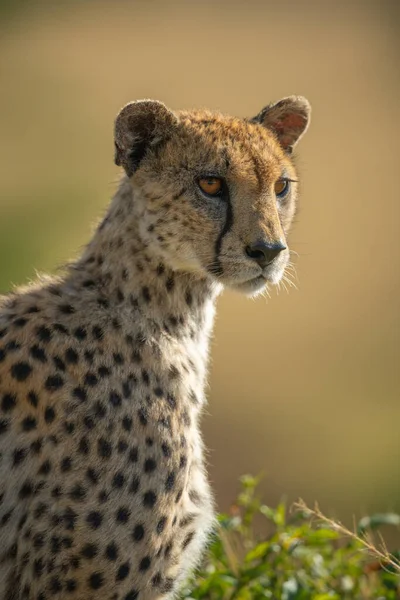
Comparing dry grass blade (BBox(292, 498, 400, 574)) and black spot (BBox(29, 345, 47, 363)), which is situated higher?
black spot (BBox(29, 345, 47, 363))

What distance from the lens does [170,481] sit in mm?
3297

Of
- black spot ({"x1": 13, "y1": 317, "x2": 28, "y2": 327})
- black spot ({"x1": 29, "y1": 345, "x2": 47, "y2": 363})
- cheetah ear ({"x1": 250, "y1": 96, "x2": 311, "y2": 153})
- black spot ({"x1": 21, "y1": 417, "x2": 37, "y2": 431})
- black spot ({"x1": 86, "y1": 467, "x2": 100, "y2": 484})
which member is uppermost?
cheetah ear ({"x1": 250, "y1": 96, "x2": 311, "y2": 153})

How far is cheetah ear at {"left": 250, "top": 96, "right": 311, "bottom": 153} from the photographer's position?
385 centimetres

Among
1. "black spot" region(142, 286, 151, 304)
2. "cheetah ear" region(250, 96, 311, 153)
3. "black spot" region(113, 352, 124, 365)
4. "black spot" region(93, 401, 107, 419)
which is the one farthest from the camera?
"cheetah ear" region(250, 96, 311, 153)

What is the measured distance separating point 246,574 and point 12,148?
302 inches

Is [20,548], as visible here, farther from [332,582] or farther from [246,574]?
[332,582]

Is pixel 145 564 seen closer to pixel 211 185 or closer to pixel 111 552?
pixel 111 552

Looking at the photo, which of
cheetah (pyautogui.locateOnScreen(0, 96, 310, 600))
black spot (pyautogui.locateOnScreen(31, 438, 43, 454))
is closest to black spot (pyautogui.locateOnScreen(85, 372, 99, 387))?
cheetah (pyautogui.locateOnScreen(0, 96, 310, 600))

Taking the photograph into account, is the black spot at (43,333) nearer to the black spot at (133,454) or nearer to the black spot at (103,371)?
the black spot at (103,371)

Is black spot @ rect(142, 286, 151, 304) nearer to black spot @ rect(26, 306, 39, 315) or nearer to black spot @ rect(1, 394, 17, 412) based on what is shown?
black spot @ rect(26, 306, 39, 315)

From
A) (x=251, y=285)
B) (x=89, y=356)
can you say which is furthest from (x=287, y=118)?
(x=89, y=356)

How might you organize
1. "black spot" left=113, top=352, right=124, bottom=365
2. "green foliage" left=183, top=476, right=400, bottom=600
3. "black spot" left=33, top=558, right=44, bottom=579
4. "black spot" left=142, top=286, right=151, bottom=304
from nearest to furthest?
"black spot" left=33, top=558, right=44, bottom=579 → "black spot" left=113, top=352, right=124, bottom=365 → "black spot" left=142, top=286, right=151, bottom=304 → "green foliage" left=183, top=476, right=400, bottom=600

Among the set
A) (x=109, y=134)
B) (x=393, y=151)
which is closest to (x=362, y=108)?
(x=393, y=151)

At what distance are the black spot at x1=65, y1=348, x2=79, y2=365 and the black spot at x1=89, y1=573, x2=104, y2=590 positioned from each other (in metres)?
0.57
